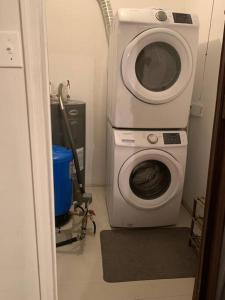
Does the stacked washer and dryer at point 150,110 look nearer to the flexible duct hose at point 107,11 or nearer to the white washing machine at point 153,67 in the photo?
the white washing machine at point 153,67

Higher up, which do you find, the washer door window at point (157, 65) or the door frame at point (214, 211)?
the washer door window at point (157, 65)

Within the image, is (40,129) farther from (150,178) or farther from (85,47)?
(85,47)

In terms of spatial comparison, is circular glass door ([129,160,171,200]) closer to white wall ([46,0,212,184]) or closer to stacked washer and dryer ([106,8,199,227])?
stacked washer and dryer ([106,8,199,227])

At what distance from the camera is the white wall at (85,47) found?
7.43ft

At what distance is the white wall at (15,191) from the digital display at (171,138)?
1.16 m

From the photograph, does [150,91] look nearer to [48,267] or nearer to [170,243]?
[170,243]

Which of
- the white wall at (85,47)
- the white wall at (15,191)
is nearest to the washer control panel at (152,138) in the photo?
the white wall at (85,47)

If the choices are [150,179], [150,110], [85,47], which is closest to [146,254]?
[150,179]

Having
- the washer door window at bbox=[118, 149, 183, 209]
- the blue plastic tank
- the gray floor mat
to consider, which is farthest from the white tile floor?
the washer door window at bbox=[118, 149, 183, 209]

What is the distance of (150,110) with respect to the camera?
180cm

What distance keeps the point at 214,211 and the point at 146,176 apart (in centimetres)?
111

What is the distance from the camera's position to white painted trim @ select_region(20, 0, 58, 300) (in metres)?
0.78

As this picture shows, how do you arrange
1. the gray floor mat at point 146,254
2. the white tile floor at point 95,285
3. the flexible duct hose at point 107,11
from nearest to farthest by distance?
the white tile floor at point 95,285, the gray floor mat at point 146,254, the flexible duct hose at point 107,11

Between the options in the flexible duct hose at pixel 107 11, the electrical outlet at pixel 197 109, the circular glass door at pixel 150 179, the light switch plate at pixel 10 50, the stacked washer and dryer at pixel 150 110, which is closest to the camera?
the light switch plate at pixel 10 50
